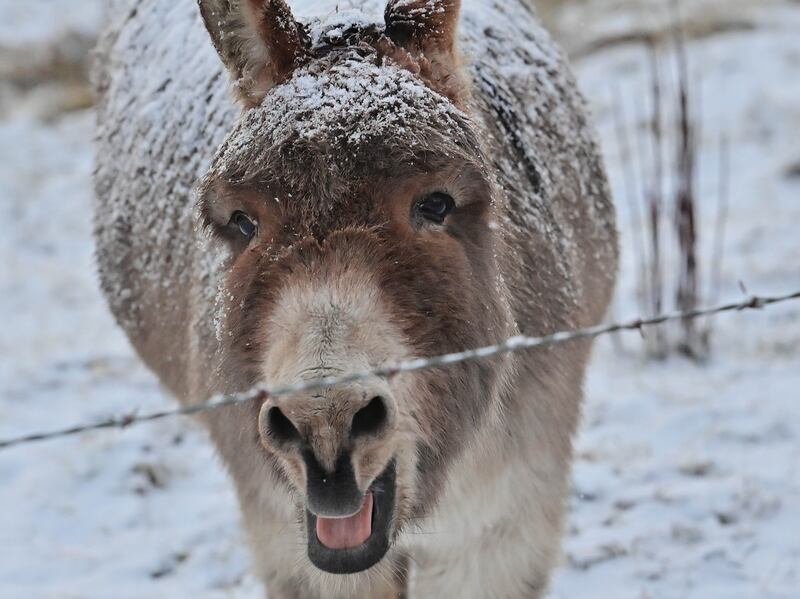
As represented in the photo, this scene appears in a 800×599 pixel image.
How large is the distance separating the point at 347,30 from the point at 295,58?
0.61 ft

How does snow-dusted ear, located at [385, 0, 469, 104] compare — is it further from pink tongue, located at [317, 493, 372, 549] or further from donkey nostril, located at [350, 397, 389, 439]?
pink tongue, located at [317, 493, 372, 549]

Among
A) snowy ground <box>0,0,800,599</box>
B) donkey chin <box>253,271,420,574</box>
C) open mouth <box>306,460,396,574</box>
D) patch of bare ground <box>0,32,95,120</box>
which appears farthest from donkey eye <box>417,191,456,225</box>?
patch of bare ground <box>0,32,95,120</box>

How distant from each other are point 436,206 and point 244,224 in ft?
1.68

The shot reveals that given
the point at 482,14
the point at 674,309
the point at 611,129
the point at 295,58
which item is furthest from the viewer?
the point at 611,129

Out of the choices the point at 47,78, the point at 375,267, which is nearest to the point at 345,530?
the point at 375,267

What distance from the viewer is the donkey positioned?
87.8 inches

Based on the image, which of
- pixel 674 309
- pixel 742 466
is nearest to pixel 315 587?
pixel 742 466

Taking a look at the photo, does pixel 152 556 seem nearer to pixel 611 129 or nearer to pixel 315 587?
pixel 315 587

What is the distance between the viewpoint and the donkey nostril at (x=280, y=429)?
6.76 feet

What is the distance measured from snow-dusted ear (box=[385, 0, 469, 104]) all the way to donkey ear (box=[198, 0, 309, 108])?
0.27m

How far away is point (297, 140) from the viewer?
2422 mm

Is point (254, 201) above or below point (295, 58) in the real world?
below

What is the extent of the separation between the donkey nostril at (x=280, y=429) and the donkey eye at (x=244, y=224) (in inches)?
27.3

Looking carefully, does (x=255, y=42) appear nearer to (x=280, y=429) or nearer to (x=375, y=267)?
(x=375, y=267)
